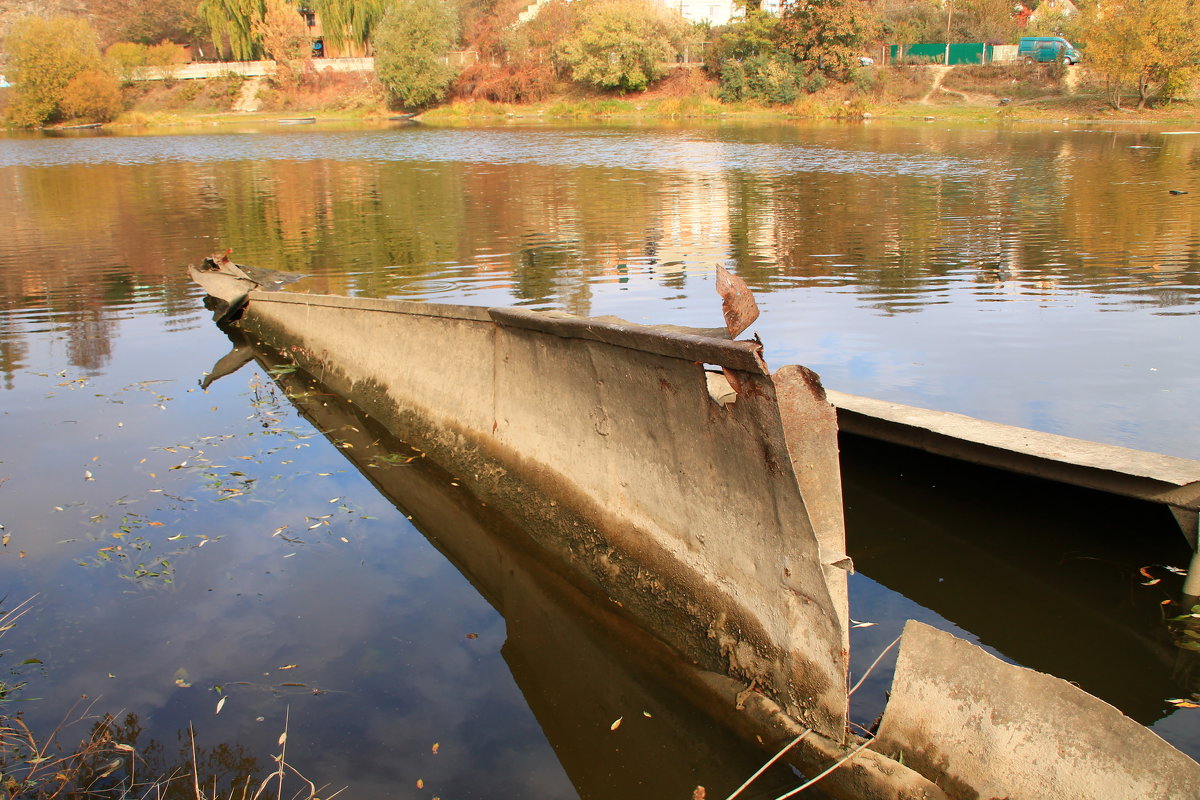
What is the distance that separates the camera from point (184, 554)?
4.95 m

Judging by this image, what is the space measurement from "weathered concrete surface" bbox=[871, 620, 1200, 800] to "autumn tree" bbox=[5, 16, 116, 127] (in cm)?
7020

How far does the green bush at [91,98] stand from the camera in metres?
59.9

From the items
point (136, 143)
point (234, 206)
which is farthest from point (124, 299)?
point (136, 143)

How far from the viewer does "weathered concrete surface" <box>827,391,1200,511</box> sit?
3965mm

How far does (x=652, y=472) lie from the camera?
13.8ft

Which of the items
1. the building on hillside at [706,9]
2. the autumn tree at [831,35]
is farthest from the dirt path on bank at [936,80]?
the building on hillside at [706,9]

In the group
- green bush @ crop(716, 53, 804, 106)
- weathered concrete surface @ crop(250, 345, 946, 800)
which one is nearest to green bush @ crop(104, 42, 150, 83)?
green bush @ crop(716, 53, 804, 106)

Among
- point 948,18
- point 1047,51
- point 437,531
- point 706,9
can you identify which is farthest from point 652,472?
point 706,9

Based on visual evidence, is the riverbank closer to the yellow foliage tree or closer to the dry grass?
the yellow foliage tree

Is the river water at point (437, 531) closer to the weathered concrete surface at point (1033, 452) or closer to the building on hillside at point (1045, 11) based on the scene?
the weathered concrete surface at point (1033, 452)

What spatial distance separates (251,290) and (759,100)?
4771 cm

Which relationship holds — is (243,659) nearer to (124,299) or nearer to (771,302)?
(771,302)

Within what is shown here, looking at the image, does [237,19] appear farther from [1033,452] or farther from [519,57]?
[1033,452]

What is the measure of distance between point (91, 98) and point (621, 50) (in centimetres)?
3531
